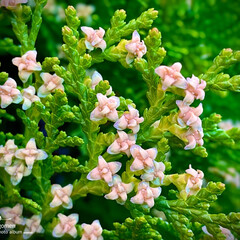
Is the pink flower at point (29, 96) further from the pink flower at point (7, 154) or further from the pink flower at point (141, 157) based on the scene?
the pink flower at point (141, 157)

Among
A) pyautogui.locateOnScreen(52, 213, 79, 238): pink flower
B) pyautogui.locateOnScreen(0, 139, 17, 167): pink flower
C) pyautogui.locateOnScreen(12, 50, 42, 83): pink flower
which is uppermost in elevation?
pyautogui.locateOnScreen(12, 50, 42, 83): pink flower

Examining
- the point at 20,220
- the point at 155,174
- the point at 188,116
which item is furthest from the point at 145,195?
the point at 20,220

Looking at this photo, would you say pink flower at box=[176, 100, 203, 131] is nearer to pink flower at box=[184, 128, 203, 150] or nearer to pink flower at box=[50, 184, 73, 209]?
pink flower at box=[184, 128, 203, 150]

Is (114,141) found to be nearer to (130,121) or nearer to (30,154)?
(130,121)

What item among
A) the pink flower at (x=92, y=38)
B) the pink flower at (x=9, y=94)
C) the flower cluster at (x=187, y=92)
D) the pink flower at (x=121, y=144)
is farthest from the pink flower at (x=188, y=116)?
the pink flower at (x=9, y=94)

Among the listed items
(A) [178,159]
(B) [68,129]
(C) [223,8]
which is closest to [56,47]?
(B) [68,129]

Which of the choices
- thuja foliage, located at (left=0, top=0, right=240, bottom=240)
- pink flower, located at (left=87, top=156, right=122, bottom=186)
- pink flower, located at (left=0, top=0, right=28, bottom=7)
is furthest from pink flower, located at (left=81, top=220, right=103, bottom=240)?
pink flower, located at (left=0, top=0, right=28, bottom=7)

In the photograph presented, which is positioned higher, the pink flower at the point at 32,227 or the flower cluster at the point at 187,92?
the flower cluster at the point at 187,92
